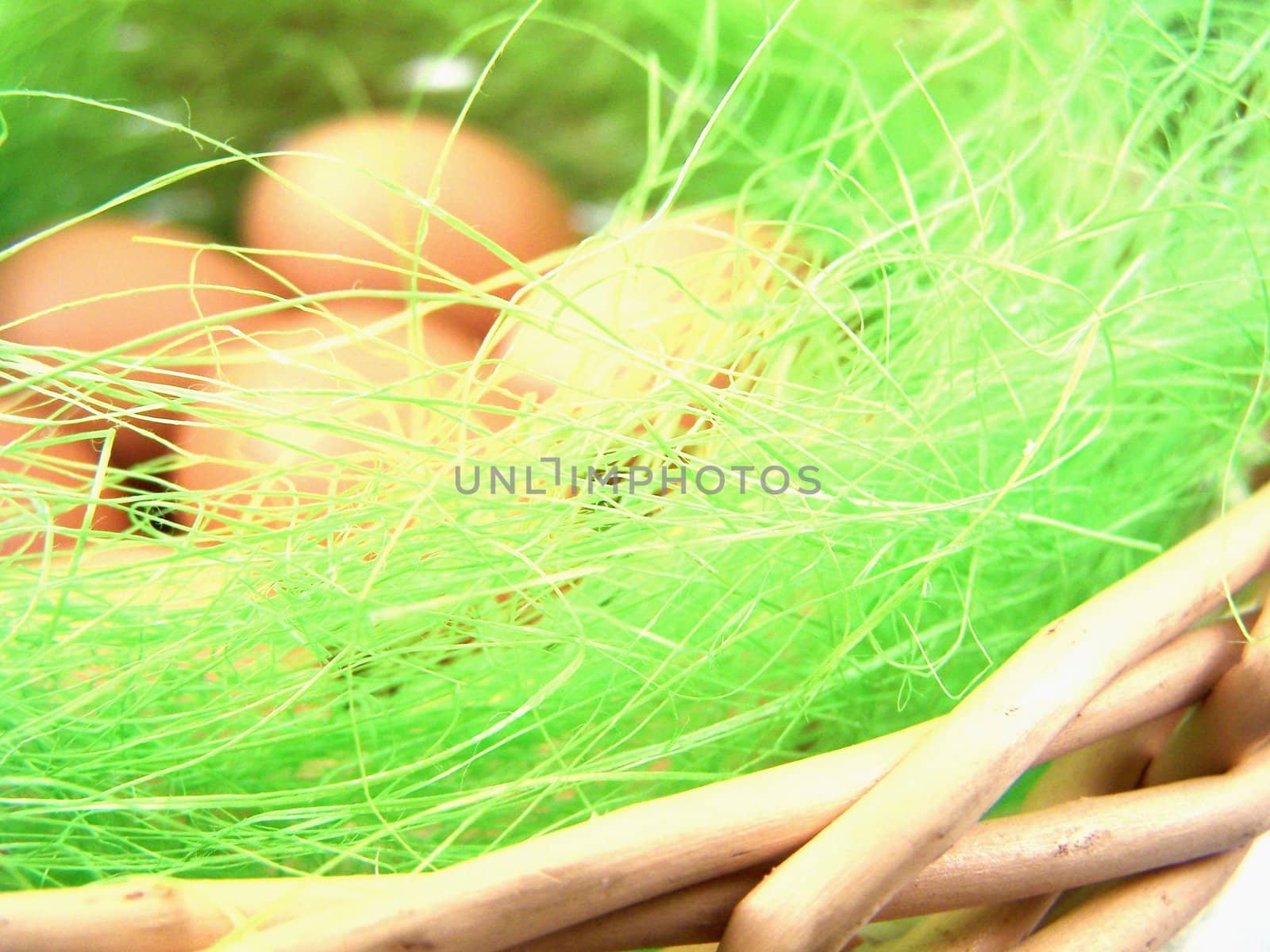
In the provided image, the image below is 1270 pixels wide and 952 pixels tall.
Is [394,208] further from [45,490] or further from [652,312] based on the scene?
[45,490]

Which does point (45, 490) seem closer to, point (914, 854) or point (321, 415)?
point (321, 415)

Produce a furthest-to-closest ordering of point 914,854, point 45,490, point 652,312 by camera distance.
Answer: point 652,312 → point 45,490 → point 914,854

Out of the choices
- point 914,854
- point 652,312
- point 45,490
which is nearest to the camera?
point 914,854

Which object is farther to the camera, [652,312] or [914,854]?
[652,312]

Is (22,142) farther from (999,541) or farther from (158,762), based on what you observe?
(999,541)

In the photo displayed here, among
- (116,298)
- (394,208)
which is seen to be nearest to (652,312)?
(394,208)

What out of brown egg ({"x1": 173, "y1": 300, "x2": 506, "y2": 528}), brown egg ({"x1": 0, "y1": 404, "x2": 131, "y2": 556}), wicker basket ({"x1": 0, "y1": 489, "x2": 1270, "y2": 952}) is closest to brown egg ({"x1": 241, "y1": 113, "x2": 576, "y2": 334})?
brown egg ({"x1": 173, "y1": 300, "x2": 506, "y2": 528})

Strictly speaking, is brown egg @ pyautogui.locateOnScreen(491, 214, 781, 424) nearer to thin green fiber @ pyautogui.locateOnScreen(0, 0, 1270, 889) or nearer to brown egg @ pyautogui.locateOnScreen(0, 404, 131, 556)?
thin green fiber @ pyautogui.locateOnScreen(0, 0, 1270, 889)
